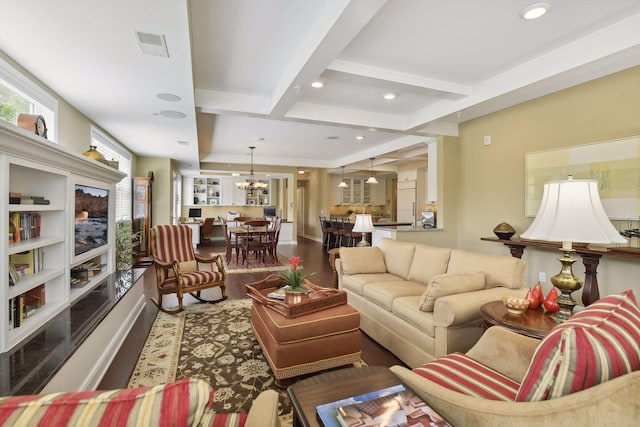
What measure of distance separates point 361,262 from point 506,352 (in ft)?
7.06

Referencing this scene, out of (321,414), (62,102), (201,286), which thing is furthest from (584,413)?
(62,102)

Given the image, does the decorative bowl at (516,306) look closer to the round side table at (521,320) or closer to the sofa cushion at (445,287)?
the round side table at (521,320)

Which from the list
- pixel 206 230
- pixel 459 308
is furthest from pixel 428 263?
pixel 206 230

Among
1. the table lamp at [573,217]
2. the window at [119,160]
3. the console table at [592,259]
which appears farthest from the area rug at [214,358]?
the window at [119,160]

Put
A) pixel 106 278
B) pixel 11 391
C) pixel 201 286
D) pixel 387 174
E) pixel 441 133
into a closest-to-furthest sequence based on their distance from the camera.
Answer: pixel 11 391
pixel 106 278
pixel 201 286
pixel 441 133
pixel 387 174

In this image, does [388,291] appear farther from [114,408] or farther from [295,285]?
[114,408]

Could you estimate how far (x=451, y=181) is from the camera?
202 inches

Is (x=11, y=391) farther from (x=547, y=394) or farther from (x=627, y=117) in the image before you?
(x=627, y=117)

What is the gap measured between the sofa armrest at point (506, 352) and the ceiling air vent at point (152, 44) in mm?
2768

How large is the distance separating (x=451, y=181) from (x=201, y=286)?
415 centimetres

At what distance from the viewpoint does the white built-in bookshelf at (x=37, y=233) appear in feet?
5.32

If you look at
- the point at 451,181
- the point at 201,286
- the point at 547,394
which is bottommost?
the point at 201,286

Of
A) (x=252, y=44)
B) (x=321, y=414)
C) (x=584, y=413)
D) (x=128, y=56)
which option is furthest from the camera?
(x=252, y=44)

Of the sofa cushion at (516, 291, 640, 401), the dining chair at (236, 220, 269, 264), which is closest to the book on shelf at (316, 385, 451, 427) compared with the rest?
the sofa cushion at (516, 291, 640, 401)
